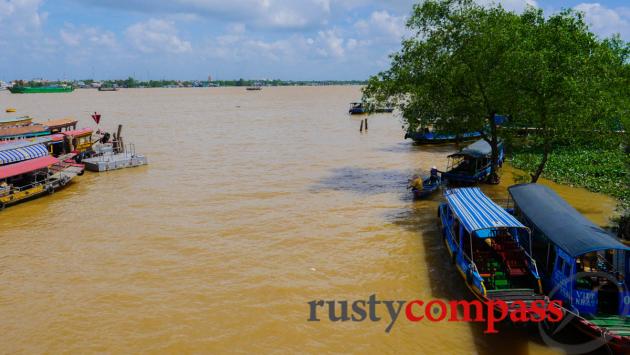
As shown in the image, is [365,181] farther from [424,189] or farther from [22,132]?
[22,132]

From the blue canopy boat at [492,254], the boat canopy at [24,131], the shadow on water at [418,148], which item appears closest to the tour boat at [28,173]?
the boat canopy at [24,131]

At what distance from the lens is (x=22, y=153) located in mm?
27641

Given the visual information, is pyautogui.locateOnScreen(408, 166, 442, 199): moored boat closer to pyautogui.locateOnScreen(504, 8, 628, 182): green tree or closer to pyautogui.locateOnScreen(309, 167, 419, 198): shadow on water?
pyautogui.locateOnScreen(309, 167, 419, 198): shadow on water

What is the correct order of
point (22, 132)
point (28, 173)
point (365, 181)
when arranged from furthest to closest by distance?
point (22, 132), point (365, 181), point (28, 173)

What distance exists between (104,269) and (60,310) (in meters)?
2.73

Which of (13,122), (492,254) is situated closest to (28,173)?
(13,122)

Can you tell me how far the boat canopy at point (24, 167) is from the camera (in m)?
23.7

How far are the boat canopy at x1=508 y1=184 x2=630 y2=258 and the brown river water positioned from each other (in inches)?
105

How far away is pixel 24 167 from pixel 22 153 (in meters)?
3.51

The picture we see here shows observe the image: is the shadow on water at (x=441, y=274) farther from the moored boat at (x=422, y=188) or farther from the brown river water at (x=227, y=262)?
the moored boat at (x=422, y=188)

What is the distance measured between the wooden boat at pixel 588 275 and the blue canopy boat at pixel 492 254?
52 centimetres

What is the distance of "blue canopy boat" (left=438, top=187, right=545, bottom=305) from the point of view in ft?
37.6

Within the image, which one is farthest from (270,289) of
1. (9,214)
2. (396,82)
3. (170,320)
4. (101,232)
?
(9,214)

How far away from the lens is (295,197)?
24344 millimetres
